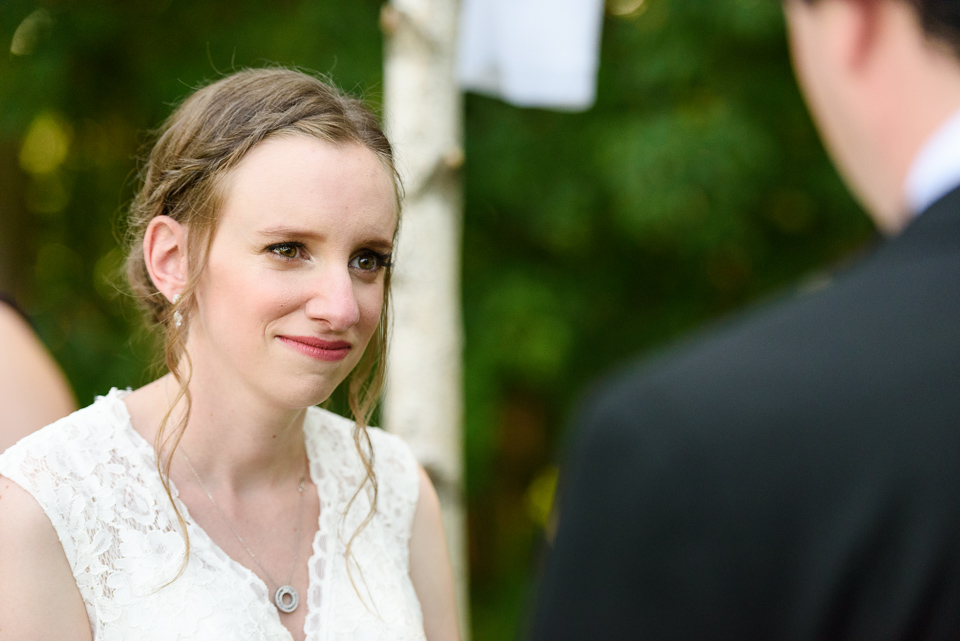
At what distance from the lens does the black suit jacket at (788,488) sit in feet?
2.56

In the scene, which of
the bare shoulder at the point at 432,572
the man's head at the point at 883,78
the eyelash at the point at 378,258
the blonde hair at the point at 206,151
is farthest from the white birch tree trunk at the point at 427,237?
the man's head at the point at 883,78

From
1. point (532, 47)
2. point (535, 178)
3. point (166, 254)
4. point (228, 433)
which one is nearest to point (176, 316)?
point (166, 254)

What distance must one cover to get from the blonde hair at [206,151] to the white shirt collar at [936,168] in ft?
4.50

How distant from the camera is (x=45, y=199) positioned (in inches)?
242

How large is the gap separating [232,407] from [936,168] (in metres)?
1.59

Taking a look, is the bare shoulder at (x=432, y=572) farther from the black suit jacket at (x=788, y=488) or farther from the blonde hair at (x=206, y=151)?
the black suit jacket at (x=788, y=488)

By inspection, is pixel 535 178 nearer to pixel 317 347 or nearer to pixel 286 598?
pixel 317 347

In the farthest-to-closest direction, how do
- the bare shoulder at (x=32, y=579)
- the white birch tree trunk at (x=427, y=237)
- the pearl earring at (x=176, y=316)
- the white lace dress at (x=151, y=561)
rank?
1. the white birch tree trunk at (x=427, y=237)
2. the pearl earring at (x=176, y=316)
3. the white lace dress at (x=151, y=561)
4. the bare shoulder at (x=32, y=579)

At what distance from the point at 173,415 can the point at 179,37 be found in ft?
12.4

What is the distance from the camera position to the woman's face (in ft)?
6.23

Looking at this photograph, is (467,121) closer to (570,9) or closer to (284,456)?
(570,9)

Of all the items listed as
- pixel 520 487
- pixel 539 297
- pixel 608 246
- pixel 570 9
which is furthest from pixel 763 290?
pixel 520 487

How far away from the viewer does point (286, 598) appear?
78.0 inches

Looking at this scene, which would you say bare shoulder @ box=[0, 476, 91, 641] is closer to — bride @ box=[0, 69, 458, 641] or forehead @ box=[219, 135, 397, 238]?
bride @ box=[0, 69, 458, 641]
